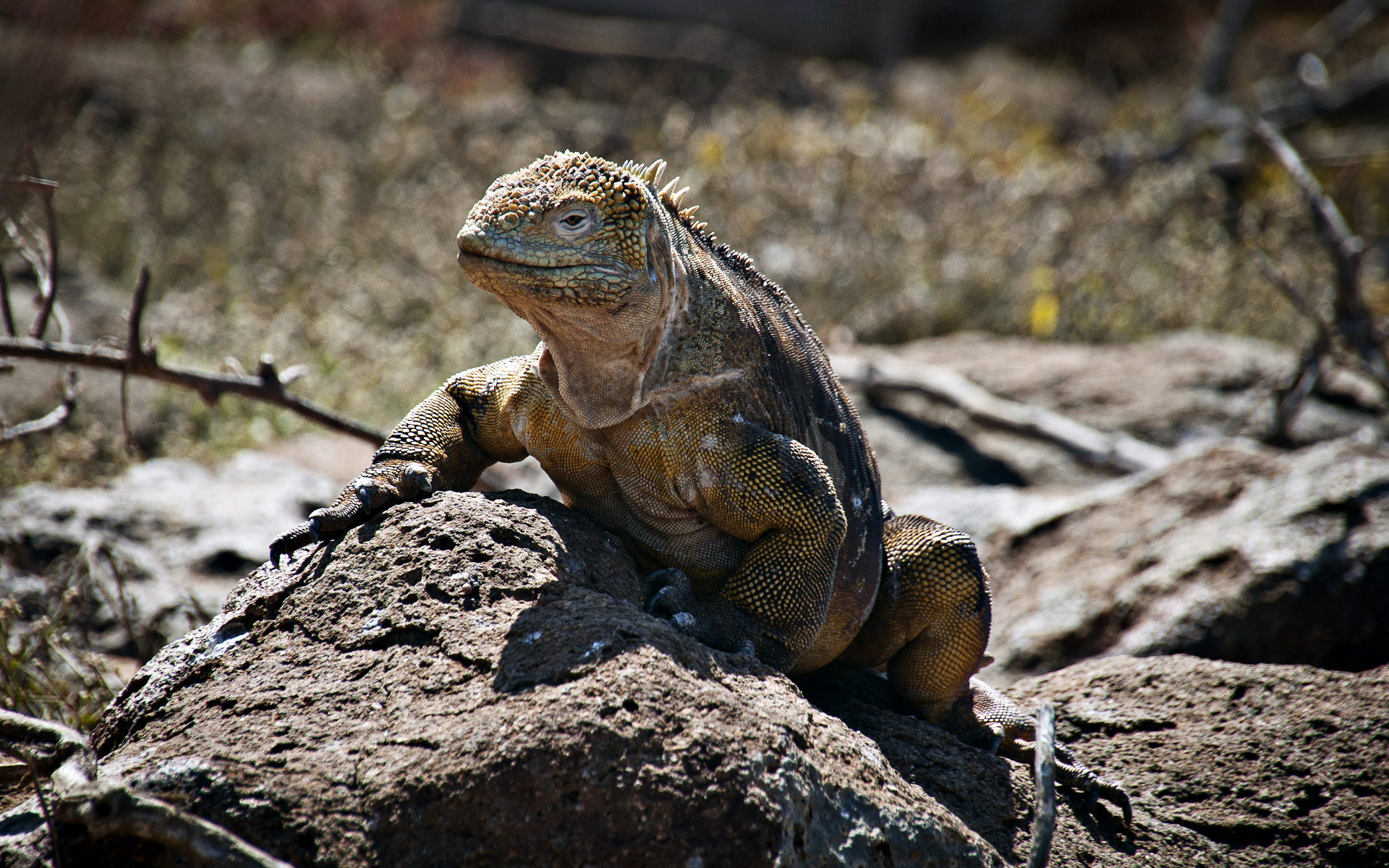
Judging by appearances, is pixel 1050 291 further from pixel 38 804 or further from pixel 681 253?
pixel 38 804

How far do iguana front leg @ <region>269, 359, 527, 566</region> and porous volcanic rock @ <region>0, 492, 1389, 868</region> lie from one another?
8 cm

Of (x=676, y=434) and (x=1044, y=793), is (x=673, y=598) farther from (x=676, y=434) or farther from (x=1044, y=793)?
(x=1044, y=793)

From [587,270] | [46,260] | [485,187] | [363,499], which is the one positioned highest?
[485,187]

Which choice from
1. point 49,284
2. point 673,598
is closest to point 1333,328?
point 673,598

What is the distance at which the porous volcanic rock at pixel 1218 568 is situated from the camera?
500 centimetres

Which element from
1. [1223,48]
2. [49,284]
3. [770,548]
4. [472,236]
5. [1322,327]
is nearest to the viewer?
[472,236]

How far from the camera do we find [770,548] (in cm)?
319

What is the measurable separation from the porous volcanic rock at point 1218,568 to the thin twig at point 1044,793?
2704 mm

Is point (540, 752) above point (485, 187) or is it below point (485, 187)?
below

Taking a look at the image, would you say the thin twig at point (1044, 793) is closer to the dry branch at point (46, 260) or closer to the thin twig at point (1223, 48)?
the dry branch at point (46, 260)

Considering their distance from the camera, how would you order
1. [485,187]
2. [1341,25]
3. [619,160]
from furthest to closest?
[1341,25], [619,160], [485,187]

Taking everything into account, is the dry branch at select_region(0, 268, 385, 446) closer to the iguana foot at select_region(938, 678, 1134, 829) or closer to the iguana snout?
the iguana snout

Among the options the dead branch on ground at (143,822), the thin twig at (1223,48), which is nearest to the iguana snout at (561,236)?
the dead branch on ground at (143,822)

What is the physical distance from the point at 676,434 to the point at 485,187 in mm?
9462
